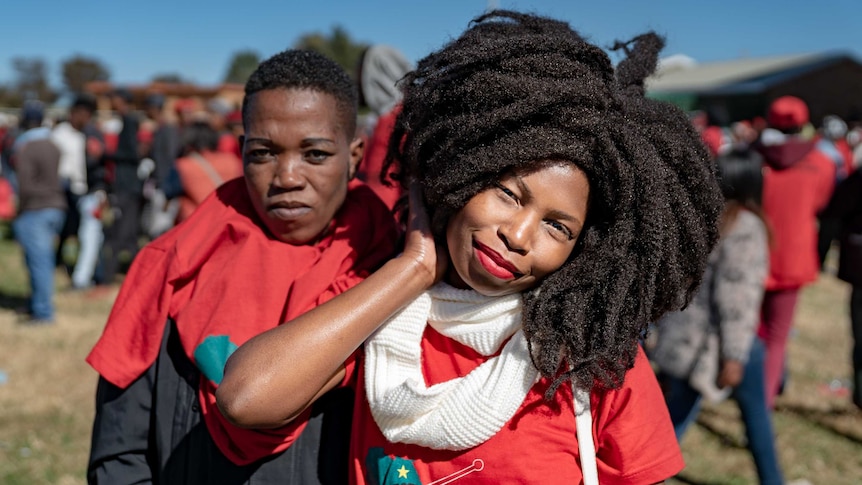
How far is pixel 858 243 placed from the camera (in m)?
4.54

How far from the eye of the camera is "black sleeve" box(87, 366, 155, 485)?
1.73m

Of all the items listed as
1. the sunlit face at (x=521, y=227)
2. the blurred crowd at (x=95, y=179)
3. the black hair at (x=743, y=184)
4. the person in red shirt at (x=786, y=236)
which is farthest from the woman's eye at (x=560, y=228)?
the blurred crowd at (x=95, y=179)

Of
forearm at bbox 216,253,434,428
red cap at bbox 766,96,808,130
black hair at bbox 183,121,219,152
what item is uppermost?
black hair at bbox 183,121,219,152

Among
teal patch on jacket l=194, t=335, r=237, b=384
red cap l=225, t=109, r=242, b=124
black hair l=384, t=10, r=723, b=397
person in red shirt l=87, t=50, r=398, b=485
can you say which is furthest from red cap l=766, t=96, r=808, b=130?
red cap l=225, t=109, r=242, b=124

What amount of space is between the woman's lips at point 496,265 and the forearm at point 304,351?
15 cm

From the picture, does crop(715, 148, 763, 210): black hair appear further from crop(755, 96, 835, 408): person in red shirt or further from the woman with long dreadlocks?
the woman with long dreadlocks

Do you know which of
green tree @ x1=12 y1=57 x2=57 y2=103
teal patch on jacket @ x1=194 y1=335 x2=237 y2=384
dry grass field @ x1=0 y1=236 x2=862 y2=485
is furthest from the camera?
green tree @ x1=12 y1=57 x2=57 y2=103

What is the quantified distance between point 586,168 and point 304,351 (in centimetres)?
63

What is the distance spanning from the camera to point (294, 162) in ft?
5.64

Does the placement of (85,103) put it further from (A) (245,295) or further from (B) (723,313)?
(A) (245,295)

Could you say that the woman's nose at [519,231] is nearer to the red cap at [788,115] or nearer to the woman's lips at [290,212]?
the woman's lips at [290,212]

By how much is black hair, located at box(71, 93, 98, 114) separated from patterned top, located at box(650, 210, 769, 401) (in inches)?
283

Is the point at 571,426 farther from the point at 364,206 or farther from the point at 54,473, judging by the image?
the point at 54,473

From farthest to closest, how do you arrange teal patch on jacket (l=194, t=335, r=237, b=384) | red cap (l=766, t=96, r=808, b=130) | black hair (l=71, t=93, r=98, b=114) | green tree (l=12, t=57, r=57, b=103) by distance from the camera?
green tree (l=12, t=57, r=57, b=103)
black hair (l=71, t=93, r=98, b=114)
red cap (l=766, t=96, r=808, b=130)
teal patch on jacket (l=194, t=335, r=237, b=384)
